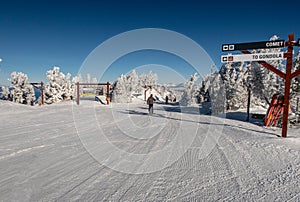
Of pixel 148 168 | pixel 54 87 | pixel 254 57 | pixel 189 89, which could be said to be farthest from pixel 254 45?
pixel 54 87

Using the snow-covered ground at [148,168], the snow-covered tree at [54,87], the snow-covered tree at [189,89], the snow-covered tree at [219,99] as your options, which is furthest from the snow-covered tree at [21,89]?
the snow-covered ground at [148,168]

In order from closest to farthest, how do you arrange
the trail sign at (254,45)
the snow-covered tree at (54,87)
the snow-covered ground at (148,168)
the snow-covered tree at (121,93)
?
1. the snow-covered ground at (148,168)
2. the trail sign at (254,45)
3. the snow-covered tree at (121,93)
4. the snow-covered tree at (54,87)

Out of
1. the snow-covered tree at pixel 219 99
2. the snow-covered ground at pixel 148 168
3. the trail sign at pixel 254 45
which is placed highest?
the trail sign at pixel 254 45

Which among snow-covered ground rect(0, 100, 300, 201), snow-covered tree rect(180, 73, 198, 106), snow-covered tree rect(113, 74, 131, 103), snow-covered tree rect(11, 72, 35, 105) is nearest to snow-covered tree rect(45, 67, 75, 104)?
snow-covered tree rect(11, 72, 35, 105)

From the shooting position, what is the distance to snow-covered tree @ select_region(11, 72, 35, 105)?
51.0 m

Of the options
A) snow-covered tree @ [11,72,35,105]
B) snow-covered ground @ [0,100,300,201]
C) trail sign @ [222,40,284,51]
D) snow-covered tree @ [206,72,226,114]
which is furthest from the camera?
snow-covered tree @ [11,72,35,105]

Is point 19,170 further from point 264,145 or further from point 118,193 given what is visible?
point 264,145

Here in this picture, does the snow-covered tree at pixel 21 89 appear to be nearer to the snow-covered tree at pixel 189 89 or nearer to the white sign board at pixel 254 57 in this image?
the snow-covered tree at pixel 189 89

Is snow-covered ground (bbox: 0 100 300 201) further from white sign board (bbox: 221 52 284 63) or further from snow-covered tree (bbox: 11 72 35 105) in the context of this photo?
snow-covered tree (bbox: 11 72 35 105)

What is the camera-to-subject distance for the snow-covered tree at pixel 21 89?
51.0m

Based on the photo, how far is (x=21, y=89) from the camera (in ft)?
→ 174

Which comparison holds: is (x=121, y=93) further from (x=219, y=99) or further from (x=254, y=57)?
(x=254, y=57)

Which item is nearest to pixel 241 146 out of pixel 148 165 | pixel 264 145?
pixel 264 145

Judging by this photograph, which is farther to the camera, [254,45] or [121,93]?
[121,93]
